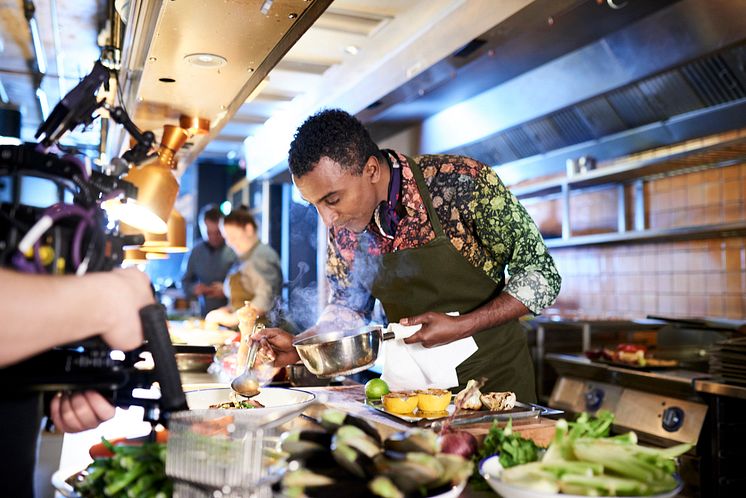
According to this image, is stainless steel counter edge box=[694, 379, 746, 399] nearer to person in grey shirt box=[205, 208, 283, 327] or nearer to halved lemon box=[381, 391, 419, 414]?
halved lemon box=[381, 391, 419, 414]

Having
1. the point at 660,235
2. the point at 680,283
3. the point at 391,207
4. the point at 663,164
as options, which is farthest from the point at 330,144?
the point at 680,283

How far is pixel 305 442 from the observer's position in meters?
1.16

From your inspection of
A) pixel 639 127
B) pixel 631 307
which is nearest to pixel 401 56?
pixel 639 127

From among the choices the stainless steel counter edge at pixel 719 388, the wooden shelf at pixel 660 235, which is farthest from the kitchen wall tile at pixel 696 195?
the stainless steel counter edge at pixel 719 388

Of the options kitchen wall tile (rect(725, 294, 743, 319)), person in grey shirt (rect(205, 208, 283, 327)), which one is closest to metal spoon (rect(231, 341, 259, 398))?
person in grey shirt (rect(205, 208, 283, 327))

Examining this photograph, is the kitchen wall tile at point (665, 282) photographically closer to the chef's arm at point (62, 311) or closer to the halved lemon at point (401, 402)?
the halved lemon at point (401, 402)

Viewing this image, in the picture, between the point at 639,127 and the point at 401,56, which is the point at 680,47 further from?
the point at 401,56

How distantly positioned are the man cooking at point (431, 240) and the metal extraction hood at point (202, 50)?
13.4 inches

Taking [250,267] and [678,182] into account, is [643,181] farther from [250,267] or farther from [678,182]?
[250,267]

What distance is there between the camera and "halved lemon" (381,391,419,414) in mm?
1842

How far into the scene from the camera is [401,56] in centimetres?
318

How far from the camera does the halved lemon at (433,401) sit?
1.86 metres

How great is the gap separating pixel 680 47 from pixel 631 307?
2.28m

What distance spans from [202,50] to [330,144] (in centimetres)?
50
